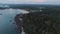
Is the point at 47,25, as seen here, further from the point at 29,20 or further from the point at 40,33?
the point at 29,20

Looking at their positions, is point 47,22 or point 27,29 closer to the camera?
point 47,22

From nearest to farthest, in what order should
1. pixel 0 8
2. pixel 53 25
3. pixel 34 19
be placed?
pixel 53 25
pixel 34 19
pixel 0 8

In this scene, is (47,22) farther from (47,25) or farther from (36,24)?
(36,24)

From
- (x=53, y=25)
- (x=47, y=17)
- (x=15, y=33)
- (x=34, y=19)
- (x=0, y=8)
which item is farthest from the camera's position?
(x=0, y=8)

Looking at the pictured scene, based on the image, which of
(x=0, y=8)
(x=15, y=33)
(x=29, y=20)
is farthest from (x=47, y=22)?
(x=0, y=8)

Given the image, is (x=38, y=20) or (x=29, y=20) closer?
(x=38, y=20)

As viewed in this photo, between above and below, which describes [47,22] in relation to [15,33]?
above

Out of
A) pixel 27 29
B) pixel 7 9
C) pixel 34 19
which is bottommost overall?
pixel 7 9

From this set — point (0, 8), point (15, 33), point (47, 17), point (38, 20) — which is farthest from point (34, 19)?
point (0, 8)

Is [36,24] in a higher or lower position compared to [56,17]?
lower
